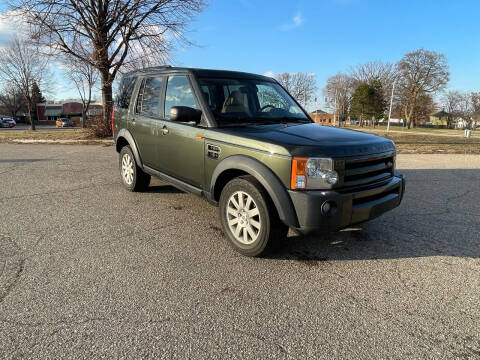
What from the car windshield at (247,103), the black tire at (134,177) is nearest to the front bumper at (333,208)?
the car windshield at (247,103)

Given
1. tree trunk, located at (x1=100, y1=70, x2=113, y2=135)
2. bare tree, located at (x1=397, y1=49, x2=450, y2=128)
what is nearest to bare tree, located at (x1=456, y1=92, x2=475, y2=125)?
bare tree, located at (x1=397, y1=49, x2=450, y2=128)

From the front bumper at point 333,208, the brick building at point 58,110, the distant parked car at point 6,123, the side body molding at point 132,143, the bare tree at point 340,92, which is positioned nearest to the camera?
the front bumper at point 333,208

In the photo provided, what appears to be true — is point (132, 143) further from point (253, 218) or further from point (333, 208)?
point (333, 208)

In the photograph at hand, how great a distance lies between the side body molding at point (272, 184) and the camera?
2773 mm

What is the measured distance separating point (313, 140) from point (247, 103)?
1.35 m

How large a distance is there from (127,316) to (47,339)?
49cm

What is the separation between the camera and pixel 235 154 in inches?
126

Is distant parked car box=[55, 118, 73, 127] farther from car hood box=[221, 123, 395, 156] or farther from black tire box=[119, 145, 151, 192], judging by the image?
car hood box=[221, 123, 395, 156]

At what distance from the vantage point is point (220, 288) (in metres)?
2.60

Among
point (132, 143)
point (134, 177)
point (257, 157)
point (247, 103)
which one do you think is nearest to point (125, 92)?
point (132, 143)

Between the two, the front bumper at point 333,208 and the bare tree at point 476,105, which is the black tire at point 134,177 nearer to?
the front bumper at point 333,208

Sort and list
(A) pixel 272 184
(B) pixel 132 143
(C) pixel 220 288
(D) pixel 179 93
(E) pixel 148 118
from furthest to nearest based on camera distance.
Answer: (B) pixel 132 143, (E) pixel 148 118, (D) pixel 179 93, (A) pixel 272 184, (C) pixel 220 288

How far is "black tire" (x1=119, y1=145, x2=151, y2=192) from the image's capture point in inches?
209

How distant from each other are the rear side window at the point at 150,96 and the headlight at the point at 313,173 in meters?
2.57
